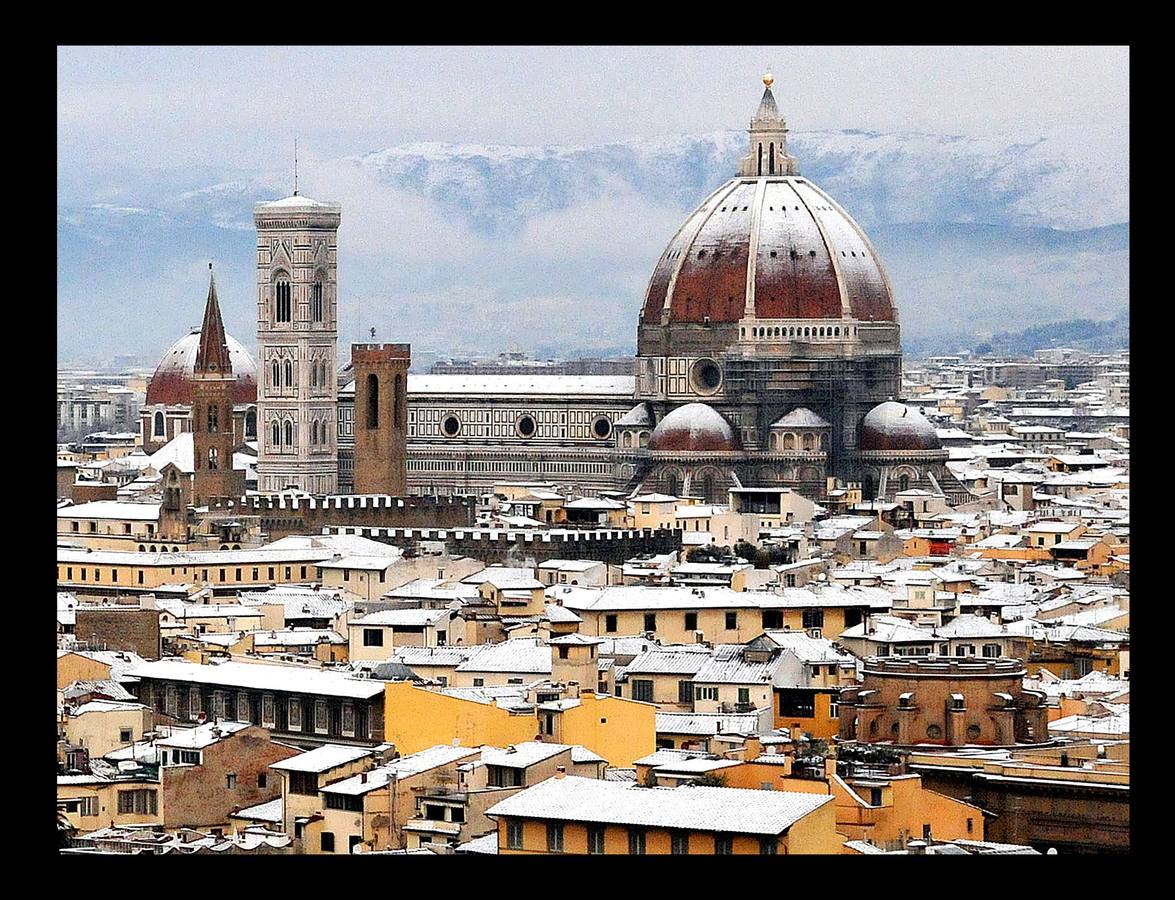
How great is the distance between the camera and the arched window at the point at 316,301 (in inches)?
2244

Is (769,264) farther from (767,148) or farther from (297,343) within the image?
(297,343)

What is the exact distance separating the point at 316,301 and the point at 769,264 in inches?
304

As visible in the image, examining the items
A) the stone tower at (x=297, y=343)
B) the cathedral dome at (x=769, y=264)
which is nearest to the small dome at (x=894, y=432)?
the cathedral dome at (x=769, y=264)

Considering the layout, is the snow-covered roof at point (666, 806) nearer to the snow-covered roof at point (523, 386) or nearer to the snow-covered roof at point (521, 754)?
the snow-covered roof at point (521, 754)

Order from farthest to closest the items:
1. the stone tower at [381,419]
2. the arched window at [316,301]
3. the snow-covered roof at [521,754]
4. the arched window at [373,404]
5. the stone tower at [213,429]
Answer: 1. the arched window at [316,301]
2. the arched window at [373,404]
3. the stone tower at [381,419]
4. the stone tower at [213,429]
5. the snow-covered roof at [521,754]

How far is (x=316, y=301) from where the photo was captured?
187 feet

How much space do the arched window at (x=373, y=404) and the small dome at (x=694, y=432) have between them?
14.5 ft

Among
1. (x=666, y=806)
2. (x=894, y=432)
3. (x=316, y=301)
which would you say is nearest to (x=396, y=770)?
(x=666, y=806)

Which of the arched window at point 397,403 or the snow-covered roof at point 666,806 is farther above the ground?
the arched window at point 397,403

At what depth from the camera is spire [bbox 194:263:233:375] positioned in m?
→ 52.1

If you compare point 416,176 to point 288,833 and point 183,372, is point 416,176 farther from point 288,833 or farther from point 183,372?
point 288,833

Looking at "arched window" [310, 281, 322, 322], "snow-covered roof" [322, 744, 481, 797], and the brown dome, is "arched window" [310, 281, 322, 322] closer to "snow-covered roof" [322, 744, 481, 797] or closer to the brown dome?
the brown dome
